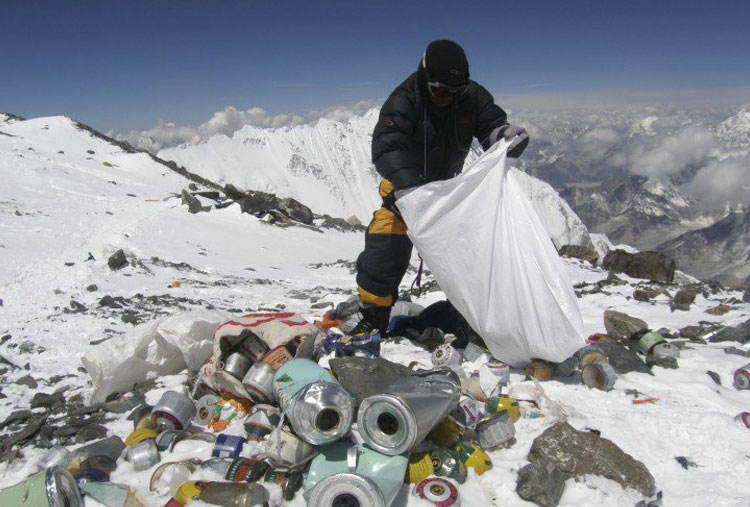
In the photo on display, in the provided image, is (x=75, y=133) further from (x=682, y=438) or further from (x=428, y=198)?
(x=682, y=438)

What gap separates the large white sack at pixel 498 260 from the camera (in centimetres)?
353

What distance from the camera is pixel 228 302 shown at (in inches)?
302

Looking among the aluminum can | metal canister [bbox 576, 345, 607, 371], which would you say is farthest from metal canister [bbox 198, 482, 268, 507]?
metal canister [bbox 576, 345, 607, 371]

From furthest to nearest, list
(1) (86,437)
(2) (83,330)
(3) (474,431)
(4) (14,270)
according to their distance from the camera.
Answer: (4) (14,270) < (2) (83,330) < (1) (86,437) < (3) (474,431)

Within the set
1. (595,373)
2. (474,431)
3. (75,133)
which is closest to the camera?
(474,431)

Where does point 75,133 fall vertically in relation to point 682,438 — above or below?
above

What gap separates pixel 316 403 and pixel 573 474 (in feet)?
4.91

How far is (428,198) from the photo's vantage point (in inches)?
152

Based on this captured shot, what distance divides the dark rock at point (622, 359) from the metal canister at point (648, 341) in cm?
37

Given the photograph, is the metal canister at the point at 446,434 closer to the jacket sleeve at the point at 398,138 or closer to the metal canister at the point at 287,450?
the metal canister at the point at 287,450

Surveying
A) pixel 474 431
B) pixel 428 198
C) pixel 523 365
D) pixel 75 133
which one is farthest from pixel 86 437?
pixel 75 133

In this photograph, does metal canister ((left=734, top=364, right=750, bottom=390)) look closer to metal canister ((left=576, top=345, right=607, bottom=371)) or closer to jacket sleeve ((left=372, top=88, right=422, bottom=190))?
metal canister ((left=576, top=345, right=607, bottom=371))

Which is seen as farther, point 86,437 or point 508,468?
point 86,437

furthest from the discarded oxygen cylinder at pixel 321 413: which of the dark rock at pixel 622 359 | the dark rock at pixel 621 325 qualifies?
the dark rock at pixel 621 325
